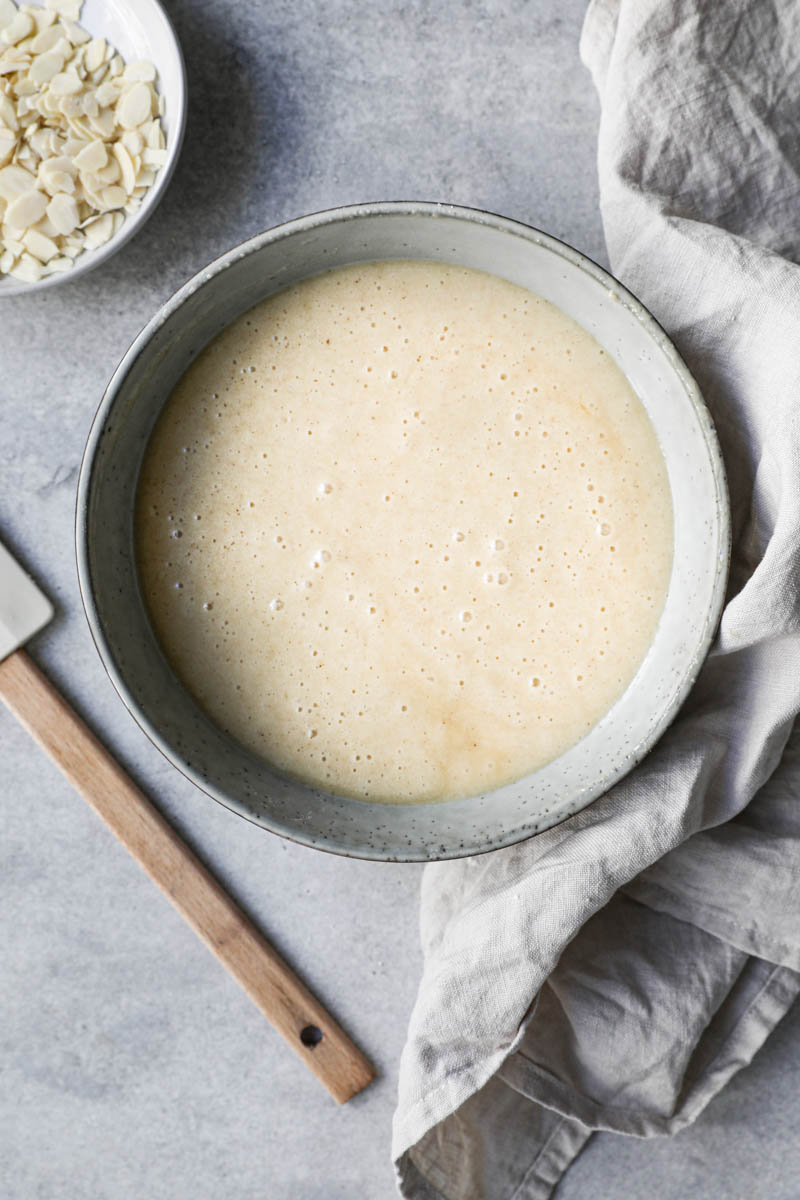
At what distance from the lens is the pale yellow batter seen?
3.09 feet

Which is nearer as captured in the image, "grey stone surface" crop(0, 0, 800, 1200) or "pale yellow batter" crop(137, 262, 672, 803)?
"pale yellow batter" crop(137, 262, 672, 803)

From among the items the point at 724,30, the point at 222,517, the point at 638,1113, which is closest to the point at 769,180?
the point at 724,30

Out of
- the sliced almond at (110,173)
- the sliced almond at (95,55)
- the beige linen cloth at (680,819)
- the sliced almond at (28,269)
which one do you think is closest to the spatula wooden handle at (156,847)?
the beige linen cloth at (680,819)

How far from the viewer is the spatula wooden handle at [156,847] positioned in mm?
1081

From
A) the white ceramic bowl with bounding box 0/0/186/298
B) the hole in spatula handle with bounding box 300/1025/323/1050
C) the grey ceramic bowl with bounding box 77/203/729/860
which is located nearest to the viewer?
the grey ceramic bowl with bounding box 77/203/729/860

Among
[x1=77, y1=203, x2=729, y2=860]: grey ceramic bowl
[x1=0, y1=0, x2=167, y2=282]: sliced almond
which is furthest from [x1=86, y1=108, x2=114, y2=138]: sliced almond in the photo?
[x1=77, y1=203, x2=729, y2=860]: grey ceramic bowl

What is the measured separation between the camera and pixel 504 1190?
1.10m

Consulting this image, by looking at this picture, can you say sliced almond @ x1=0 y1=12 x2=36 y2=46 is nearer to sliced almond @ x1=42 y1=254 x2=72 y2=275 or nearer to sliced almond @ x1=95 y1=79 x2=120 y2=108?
sliced almond @ x1=95 y1=79 x2=120 y2=108

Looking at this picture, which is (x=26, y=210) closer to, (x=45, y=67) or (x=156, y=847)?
(x=45, y=67)

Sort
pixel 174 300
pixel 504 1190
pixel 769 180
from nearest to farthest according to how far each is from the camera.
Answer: pixel 174 300 → pixel 769 180 → pixel 504 1190

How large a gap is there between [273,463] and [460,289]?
24 cm

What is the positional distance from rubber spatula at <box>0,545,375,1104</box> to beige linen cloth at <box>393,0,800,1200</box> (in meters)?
0.15

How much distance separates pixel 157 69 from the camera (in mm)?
1045

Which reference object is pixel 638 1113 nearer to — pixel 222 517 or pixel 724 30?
pixel 222 517
